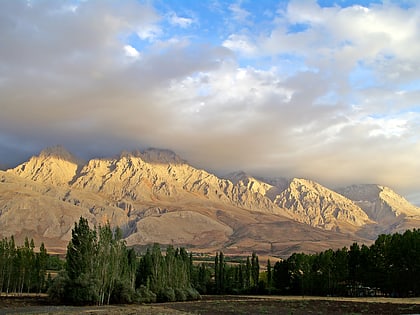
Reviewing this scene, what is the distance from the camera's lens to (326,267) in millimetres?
134125

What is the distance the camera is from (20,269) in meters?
126

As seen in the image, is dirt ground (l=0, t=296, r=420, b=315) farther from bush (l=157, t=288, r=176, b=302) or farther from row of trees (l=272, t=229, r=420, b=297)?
row of trees (l=272, t=229, r=420, b=297)

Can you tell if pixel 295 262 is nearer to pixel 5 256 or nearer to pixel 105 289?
pixel 105 289

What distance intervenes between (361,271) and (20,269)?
8947 cm

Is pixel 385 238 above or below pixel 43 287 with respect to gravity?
above

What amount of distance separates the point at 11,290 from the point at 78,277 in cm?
5335

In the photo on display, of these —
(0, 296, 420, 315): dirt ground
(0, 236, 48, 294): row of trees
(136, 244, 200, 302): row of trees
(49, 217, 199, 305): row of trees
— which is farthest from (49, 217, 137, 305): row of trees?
(0, 236, 48, 294): row of trees

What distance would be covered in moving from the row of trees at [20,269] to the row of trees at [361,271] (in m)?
70.3

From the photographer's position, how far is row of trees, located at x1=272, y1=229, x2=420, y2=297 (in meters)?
115

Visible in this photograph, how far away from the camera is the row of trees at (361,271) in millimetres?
115125

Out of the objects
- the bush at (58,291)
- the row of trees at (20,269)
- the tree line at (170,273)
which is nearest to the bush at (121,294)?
the tree line at (170,273)

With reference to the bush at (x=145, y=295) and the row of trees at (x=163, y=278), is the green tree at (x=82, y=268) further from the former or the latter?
the row of trees at (x=163, y=278)

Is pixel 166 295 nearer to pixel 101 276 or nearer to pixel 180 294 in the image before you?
pixel 180 294

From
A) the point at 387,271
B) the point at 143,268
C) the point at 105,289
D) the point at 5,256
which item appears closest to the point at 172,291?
the point at 143,268
